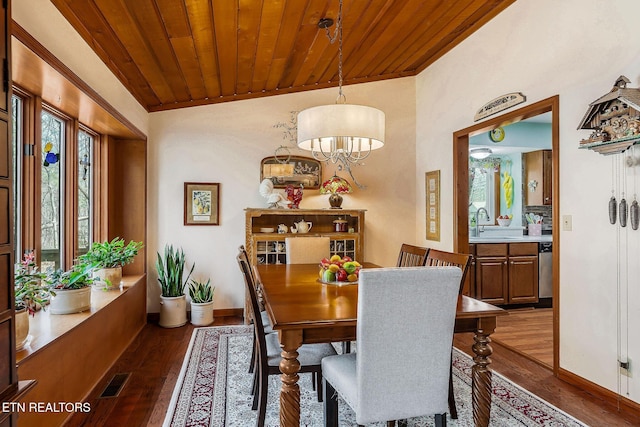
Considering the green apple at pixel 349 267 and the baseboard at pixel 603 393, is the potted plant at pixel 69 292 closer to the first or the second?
the green apple at pixel 349 267

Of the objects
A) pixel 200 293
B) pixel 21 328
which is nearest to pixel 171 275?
pixel 200 293

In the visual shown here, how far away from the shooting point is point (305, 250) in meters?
3.69

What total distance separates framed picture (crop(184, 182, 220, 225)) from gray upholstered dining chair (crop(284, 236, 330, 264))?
1.18m

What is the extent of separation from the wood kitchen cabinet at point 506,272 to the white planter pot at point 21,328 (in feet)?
13.8

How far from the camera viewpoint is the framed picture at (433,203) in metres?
4.43

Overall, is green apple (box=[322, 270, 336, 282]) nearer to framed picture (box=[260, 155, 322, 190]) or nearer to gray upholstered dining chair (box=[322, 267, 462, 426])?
gray upholstered dining chair (box=[322, 267, 462, 426])

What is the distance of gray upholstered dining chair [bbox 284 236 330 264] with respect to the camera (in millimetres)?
3658

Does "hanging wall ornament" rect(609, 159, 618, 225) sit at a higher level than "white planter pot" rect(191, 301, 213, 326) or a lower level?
higher

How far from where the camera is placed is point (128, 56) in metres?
2.93

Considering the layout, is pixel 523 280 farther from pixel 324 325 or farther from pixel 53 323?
pixel 53 323

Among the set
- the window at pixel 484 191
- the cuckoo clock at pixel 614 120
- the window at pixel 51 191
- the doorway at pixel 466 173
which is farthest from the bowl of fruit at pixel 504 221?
the window at pixel 51 191

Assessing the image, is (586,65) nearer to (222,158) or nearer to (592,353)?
(592,353)

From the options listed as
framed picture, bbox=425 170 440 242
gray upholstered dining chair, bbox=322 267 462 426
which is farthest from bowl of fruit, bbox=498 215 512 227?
gray upholstered dining chair, bbox=322 267 462 426

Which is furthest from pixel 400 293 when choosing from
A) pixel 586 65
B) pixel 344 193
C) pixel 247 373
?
pixel 344 193
